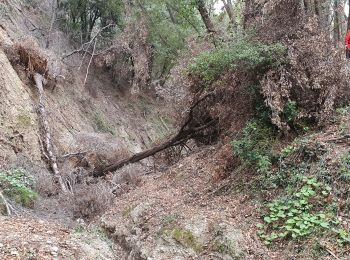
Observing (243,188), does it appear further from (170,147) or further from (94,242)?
(170,147)

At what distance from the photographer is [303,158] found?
6496 mm

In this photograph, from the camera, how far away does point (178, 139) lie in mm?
11508

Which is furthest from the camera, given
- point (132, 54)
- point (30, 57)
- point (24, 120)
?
point (132, 54)

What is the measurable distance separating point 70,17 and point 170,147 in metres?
10.5

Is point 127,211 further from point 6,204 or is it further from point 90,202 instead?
point 6,204

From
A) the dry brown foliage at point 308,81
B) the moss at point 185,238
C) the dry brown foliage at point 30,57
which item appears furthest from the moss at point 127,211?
the dry brown foliage at point 30,57

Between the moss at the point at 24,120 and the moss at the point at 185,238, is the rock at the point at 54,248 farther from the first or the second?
the moss at the point at 24,120

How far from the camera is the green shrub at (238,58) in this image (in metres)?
7.31

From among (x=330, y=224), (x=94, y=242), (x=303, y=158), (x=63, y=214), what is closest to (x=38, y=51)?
(x=63, y=214)

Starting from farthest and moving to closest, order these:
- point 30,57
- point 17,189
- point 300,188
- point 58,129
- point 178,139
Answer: point 58,129
point 30,57
point 178,139
point 17,189
point 300,188

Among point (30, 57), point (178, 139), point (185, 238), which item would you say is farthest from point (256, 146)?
point (30, 57)

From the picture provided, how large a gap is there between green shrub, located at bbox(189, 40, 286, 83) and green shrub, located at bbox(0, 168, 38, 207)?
470 centimetres

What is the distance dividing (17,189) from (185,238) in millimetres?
4363

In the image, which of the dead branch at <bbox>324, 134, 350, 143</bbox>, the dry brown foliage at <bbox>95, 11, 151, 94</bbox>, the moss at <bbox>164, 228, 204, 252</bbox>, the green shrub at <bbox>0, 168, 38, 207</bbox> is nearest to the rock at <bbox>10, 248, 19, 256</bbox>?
the moss at <bbox>164, 228, 204, 252</bbox>
